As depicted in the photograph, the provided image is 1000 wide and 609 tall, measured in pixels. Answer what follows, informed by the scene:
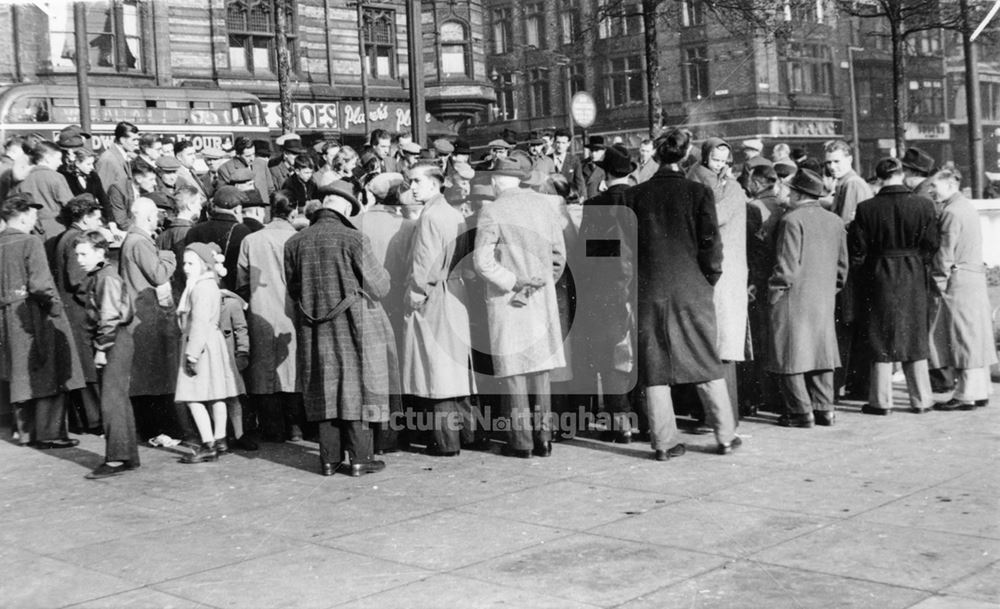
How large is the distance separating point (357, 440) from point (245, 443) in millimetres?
1432

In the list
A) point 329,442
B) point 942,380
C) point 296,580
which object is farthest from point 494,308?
point 942,380

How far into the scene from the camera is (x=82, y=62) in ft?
48.6

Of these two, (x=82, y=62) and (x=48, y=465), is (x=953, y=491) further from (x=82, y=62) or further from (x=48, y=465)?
(x=82, y=62)

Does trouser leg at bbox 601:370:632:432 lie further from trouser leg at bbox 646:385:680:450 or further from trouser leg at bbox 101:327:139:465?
trouser leg at bbox 101:327:139:465

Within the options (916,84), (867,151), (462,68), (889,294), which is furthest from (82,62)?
(867,151)

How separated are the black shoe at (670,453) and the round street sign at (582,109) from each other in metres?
10.1

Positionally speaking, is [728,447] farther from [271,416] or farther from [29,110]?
[29,110]

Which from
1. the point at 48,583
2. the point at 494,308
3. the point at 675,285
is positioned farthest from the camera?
→ the point at 494,308

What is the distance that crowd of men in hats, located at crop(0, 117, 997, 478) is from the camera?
318 inches

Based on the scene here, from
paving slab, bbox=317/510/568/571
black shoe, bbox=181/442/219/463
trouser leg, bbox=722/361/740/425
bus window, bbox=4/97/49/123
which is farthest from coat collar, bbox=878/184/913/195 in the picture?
bus window, bbox=4/97/49/123

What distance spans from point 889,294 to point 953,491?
9.67 ft

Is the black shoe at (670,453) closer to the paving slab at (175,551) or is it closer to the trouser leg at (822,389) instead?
the trouser leg at (822,389)

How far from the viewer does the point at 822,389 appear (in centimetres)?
921

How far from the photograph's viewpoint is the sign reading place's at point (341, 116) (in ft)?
117
